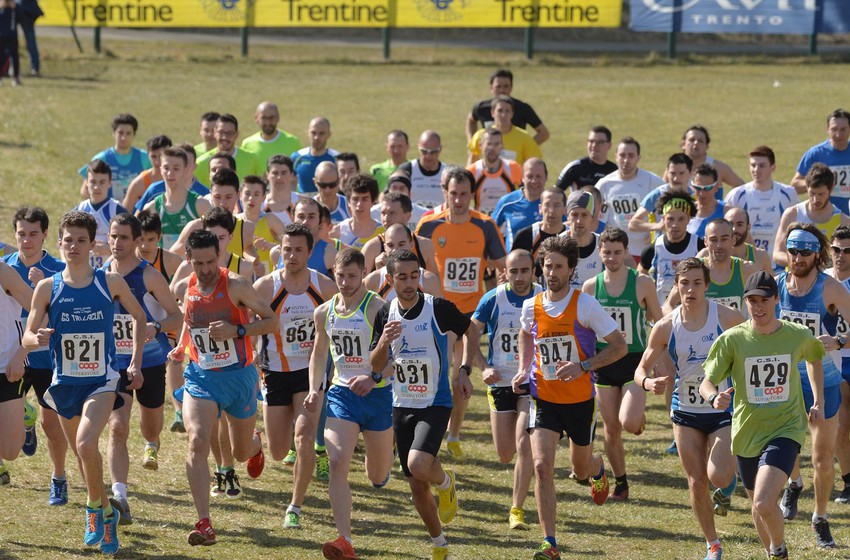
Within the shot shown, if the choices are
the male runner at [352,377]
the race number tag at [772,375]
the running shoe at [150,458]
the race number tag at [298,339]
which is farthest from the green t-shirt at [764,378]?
the running shoe at [150,458]

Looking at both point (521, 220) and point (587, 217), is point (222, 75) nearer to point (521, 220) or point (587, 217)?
point (521, 220)

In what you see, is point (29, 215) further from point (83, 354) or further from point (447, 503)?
point (447, 503)

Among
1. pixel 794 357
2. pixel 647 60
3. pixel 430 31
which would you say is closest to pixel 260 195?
pixel 794 357

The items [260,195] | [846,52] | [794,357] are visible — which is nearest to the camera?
[794,357]

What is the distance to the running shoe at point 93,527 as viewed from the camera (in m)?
9.68

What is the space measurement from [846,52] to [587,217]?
21903 mm

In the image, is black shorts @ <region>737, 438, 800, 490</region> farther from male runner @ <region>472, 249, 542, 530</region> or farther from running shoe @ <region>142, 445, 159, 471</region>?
running shoe @ <region>142, 445, 159, 471</region>

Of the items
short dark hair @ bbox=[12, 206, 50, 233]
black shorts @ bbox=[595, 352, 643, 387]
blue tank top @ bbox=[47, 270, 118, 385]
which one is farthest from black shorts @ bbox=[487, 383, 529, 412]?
short dark hair @ bbox=[12, 206, 50, 233]

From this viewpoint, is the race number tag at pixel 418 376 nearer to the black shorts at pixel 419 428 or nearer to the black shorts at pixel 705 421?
the black shorts at pixel 419 428

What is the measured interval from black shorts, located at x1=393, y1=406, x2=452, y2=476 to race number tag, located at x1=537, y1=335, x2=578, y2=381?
782 millimetres

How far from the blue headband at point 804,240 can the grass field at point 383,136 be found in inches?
82.1

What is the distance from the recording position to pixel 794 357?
361 inches

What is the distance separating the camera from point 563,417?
32.9ft

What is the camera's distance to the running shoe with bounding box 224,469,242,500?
11.3 meters
